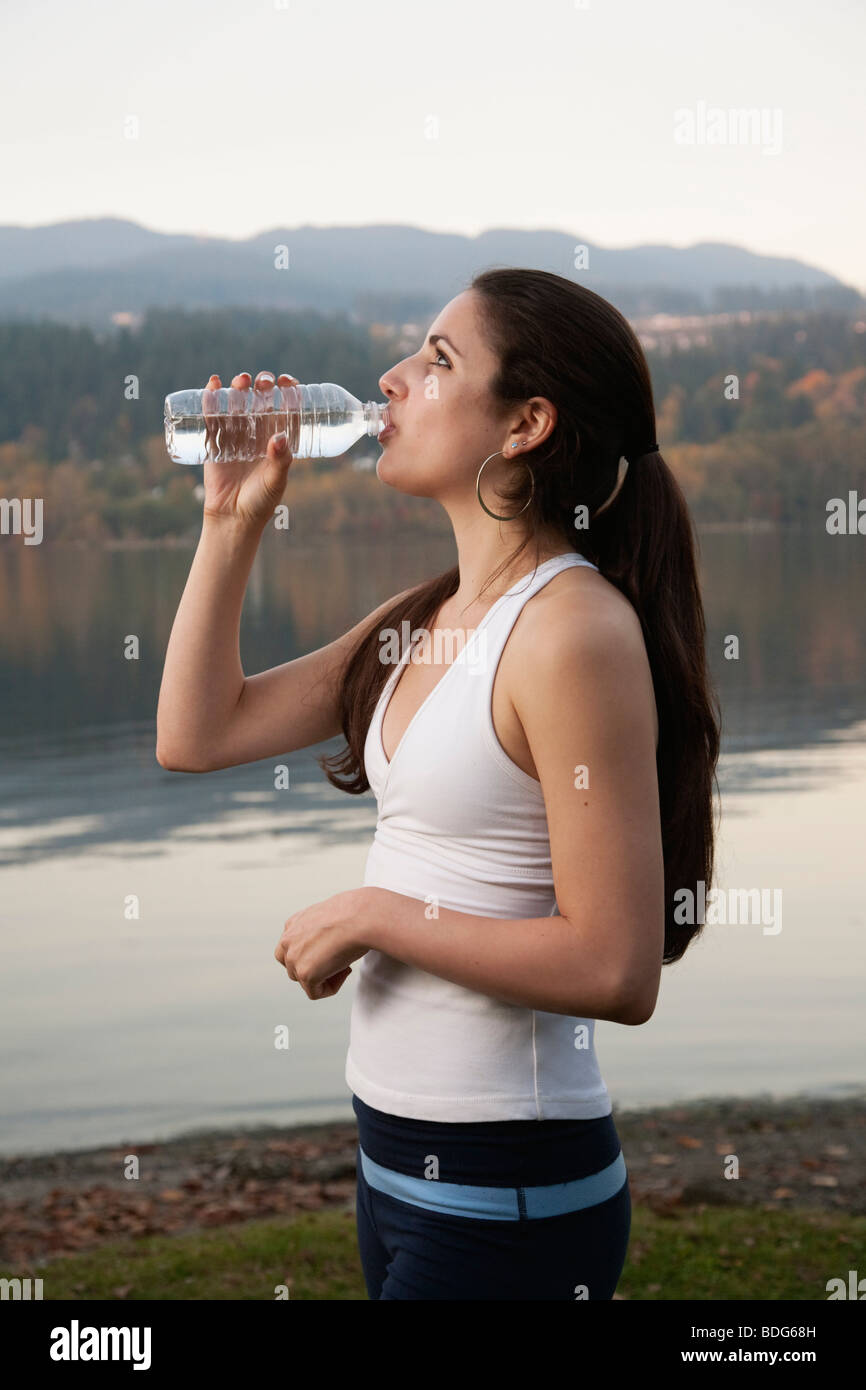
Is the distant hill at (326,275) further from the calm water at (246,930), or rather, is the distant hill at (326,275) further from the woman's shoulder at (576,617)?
the woman's shoulder at (576,617)

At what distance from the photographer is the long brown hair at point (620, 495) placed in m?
1.86

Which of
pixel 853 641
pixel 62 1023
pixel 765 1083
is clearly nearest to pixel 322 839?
pixel 62 1023

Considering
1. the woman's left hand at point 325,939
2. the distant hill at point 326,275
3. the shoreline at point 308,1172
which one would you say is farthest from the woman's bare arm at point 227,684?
the distant hill at point 326,275

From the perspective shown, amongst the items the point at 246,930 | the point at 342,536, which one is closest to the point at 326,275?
the point at 342,536

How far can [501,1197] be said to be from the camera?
1672mm

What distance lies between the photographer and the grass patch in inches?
180

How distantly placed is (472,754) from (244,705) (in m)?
0.58

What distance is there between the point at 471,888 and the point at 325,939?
0.57 feet

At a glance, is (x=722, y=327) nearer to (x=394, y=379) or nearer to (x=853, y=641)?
(x=853, y=641)

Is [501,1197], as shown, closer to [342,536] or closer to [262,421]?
[262,421]

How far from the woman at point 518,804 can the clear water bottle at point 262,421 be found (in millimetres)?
129

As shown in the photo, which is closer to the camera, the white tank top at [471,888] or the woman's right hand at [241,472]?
the white tank top at [471,888]
